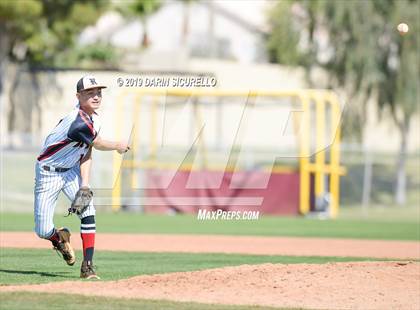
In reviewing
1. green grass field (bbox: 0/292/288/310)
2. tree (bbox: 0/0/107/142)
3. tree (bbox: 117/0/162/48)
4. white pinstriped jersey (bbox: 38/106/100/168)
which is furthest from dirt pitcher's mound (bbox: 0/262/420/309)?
tree (bbox: 117/0/162/48)

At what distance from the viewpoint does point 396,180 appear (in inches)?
1451

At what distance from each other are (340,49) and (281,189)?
8.80 m

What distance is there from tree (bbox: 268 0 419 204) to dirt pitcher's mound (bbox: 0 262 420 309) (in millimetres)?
23495

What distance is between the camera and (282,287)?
11.0 meters

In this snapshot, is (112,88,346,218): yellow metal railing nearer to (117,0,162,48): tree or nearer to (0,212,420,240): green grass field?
(0,212,420,240): green grass field

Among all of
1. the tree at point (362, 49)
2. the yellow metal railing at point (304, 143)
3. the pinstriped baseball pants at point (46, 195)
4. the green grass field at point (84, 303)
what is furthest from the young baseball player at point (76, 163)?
the tree at point (362, 49)

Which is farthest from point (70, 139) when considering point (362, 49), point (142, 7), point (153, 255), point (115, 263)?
point (142, 7)

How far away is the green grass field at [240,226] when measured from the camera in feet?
75.1

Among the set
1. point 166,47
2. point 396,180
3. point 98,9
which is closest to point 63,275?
point 396,180

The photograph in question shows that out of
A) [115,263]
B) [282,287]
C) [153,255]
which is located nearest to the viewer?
[282,287]

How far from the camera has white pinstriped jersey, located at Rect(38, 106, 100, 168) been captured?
37.5 feet

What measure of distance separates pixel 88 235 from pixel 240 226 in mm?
14257

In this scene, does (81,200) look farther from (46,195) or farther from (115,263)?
(115,263)

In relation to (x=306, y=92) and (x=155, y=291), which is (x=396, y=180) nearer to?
(x=306, y=92)
